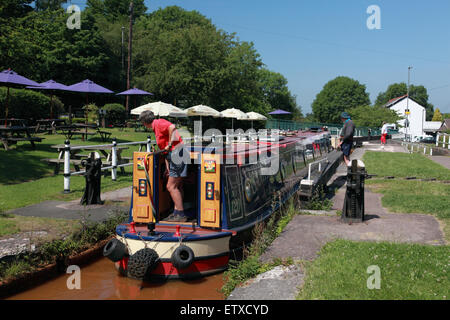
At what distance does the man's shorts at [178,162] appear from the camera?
6414 mm

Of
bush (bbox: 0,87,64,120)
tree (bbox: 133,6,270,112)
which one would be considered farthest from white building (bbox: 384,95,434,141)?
bush (bbox: 0,87,64,120)

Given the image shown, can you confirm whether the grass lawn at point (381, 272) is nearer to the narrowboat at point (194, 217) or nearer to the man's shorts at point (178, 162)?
the narrowboat at point (194, 217)

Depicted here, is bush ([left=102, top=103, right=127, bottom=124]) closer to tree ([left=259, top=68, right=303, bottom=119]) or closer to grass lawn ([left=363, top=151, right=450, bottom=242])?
grass lawn ([left=363, top=151, right=450, bottom=242])

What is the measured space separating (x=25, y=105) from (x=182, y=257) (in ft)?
67.1

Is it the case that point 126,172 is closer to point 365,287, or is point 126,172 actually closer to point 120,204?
point 120,204

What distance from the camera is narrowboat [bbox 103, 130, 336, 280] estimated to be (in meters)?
5.83

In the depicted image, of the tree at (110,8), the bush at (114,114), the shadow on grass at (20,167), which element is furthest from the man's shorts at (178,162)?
the tree at (110,8)

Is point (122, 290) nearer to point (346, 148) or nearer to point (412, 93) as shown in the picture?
point (346, 148)

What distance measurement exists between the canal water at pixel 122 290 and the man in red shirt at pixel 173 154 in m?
1.08

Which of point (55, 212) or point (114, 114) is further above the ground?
point (114, 114)

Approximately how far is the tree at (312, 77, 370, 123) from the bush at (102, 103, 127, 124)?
227 ft

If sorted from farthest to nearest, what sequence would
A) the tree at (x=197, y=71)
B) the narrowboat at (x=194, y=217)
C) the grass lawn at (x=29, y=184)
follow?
1. the tree at (x=197, y=71)
2. the grass lawn at (x=29, y=184)
3. the narrowboat at (x=194, y=217)

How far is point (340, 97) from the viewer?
95125 millimetres

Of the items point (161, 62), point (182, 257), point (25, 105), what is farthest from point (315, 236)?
point (161, 62)
